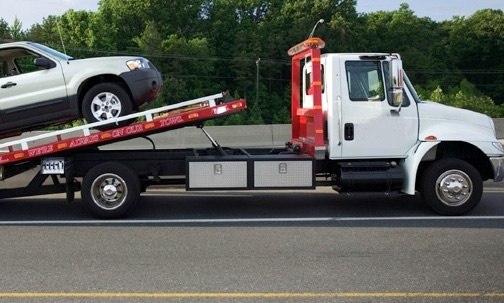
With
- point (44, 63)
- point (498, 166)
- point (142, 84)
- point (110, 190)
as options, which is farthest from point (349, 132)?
point (44, 63)

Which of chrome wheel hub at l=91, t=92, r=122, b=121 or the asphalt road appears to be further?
chrome wheel hub at l=91, t=92, r=122, b=121

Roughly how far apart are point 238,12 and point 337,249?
92094mm

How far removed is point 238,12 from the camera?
95750 mm

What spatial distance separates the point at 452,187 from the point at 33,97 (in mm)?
6354

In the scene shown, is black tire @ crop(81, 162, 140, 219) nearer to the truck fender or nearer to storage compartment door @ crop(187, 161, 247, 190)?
storage compartment door @ crop(187, 161, 247, 190)

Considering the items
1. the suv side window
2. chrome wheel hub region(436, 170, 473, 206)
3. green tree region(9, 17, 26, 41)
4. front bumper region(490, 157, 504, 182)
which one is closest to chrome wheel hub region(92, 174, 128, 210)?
the suv side window

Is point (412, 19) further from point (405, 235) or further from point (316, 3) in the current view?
point (405, 235)

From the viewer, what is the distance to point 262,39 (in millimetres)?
87562

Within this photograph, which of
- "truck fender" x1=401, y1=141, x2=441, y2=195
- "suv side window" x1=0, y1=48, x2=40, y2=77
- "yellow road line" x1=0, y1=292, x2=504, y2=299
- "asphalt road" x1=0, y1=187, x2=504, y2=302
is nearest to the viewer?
"yellow road line" x1=0, y1=292, x2=504, y2=299

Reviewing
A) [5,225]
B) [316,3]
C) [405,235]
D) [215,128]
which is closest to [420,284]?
[405,235]

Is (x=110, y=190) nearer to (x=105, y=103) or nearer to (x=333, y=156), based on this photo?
(x=105, y=103)

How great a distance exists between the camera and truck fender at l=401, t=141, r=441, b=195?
8672 millimetres

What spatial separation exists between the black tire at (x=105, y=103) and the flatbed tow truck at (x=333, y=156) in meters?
0.35

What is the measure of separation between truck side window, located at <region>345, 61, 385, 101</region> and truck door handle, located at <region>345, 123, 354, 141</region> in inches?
15.5
